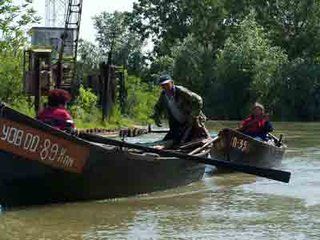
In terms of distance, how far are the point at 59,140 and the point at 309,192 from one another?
4736mm

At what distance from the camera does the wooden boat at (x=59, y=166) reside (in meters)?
10.0


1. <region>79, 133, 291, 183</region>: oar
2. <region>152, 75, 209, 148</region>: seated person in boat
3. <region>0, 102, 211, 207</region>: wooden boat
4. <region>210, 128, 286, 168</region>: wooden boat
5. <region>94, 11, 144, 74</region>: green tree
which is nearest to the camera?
<region>0, 102, 211, 207</region>: wooden boat

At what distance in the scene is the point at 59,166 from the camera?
10.4m

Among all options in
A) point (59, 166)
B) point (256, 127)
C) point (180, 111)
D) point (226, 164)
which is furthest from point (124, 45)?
point (59, 166)

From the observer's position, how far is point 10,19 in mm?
27531

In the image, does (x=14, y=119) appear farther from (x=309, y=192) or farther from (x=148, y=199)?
(x=309, y=192)

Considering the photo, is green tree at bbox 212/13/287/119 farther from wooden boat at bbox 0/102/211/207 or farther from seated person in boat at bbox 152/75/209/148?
wooden boat at bbox 0/102/211/207

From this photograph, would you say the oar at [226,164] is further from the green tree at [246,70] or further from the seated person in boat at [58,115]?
the green tree at [246,70]

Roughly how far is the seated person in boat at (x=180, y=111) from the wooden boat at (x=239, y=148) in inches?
50.8

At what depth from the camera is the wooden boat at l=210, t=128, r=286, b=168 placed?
1568 centimetres

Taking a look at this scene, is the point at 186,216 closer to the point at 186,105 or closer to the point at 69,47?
the point at 186,105

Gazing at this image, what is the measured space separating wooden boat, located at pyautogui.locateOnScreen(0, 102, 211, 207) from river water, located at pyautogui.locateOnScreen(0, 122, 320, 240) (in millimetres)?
194

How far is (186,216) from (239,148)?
5808 millimetres

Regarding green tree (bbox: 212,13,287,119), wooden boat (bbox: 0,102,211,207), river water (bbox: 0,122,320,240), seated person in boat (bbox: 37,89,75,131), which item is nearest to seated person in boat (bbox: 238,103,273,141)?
river water (bbox: 0,122,320,240)
